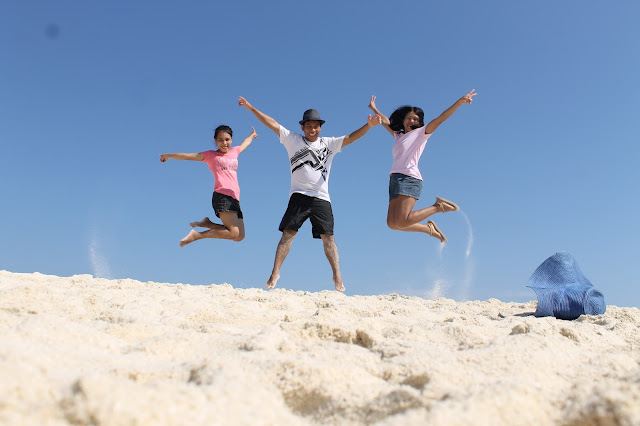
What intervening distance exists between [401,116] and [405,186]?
91cm

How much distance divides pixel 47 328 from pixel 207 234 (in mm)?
4471

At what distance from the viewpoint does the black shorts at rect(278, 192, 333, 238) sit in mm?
5277

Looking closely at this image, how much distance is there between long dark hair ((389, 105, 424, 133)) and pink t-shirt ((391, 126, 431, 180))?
311mm

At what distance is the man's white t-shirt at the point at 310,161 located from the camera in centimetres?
534

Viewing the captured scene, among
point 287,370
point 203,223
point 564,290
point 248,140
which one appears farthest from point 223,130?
point 287,370

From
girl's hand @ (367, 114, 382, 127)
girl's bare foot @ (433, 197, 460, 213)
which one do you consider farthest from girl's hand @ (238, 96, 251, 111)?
girl's bare foot @ (433, 197, 460, 213)

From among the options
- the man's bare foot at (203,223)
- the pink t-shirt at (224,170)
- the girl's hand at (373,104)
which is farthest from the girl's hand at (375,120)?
the man's bare foot at (203,223)

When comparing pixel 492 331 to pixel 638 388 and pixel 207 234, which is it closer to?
pixel 638 388

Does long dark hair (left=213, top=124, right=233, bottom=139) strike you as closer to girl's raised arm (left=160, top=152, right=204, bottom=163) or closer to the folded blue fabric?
girl's raised arm (left=160, top=152, right=204, bottom=163)

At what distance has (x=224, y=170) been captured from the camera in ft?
20.2

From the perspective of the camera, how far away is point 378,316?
319cm

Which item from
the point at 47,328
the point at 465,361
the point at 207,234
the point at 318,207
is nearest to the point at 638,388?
the point at 465,361

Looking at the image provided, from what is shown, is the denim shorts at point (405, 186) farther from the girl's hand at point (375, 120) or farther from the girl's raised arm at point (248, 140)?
the girl's raised arm at point (248, 140)

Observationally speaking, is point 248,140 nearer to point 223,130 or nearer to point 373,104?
point 223,130
